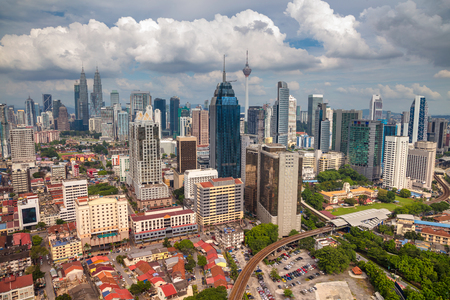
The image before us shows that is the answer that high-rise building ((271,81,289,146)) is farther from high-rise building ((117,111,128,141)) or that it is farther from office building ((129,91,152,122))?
office building ((129,91,152,122))

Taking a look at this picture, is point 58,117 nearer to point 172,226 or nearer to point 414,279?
point 172,226

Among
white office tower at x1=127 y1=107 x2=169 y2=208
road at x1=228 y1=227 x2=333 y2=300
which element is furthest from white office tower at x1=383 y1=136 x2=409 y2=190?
white office tower at x1=127 y1=107 x2=169 y2=208

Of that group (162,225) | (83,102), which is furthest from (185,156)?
(83,102)

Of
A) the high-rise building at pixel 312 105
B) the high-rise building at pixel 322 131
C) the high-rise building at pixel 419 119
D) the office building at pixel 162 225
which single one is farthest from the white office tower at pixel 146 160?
the high-rise building at pixel 312 105

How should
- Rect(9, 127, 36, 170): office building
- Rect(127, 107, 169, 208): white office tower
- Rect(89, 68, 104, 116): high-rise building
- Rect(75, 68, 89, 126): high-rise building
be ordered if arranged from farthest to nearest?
Rect(89, 68, 104, 116): high-rise building → Rect(75, 68, 89, 126): high-rise building → Rect(9, 127, 36, 170): office building → Rect(127, 107, 169, 208): white office tower

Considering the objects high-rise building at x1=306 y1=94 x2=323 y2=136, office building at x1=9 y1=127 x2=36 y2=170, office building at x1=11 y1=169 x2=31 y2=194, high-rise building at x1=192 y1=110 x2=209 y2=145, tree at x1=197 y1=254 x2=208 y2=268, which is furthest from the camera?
high-rise building at x1=306 y1=94 x2=323 y2=136

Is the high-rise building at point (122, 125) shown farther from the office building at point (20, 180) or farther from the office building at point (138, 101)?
the office building at point (20, 180)

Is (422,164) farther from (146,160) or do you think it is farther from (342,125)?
(146,160)

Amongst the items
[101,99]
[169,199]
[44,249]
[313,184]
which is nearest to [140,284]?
[44,249]
